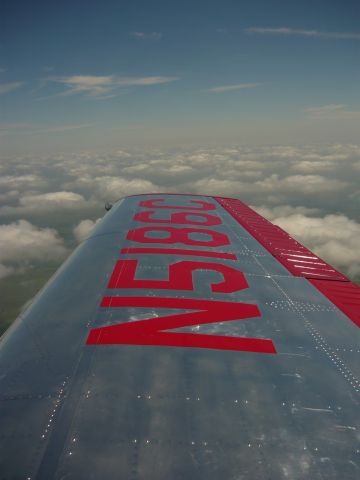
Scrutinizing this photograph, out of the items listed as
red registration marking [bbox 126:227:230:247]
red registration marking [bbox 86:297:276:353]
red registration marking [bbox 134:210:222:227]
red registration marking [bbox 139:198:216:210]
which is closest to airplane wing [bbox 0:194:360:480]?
red registration marking [bbox 86:297:276:353]

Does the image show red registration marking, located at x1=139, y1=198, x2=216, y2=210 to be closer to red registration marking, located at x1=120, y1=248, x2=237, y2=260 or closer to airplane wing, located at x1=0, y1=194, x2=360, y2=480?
red registration marking, located at x1=120, y1=248, x2=237, y2=260

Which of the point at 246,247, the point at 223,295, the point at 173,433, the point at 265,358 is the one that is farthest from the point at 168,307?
the point at 246,247

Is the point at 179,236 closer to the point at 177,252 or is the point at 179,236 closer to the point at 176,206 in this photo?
the point at 177,252

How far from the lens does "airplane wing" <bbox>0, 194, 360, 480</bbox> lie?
4293mm

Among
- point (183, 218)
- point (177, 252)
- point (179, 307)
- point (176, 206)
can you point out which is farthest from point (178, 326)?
point (176, 206)

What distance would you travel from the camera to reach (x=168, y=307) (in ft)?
28.9

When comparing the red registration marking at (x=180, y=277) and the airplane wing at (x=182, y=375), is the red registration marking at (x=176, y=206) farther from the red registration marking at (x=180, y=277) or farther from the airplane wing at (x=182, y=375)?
the red registration marking at (x=180, y=277)

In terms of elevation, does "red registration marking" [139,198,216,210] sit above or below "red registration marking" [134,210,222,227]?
above

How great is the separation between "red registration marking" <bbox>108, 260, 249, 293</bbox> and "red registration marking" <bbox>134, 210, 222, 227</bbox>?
6913 millimetres

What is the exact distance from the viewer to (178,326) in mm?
7836

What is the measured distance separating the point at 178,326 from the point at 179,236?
27.8ft

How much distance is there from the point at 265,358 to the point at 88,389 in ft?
12.6

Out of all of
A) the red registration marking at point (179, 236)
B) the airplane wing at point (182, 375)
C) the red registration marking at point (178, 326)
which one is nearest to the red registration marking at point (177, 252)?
the airplane wing at point (182, 375)

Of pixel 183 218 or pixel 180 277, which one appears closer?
pixel 180 277
